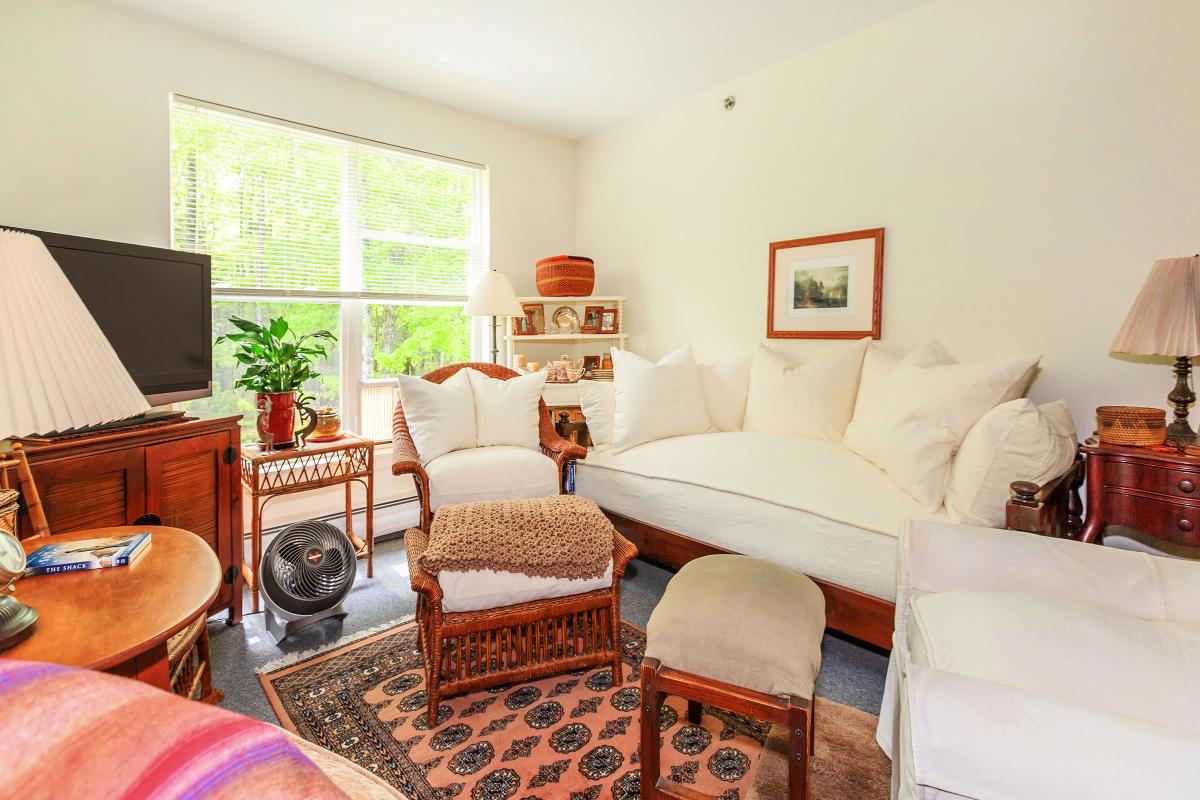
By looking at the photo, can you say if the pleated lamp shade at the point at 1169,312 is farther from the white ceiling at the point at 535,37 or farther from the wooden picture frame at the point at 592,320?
the wooden picture frame at the point at 592,320

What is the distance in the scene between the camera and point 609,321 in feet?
13.5

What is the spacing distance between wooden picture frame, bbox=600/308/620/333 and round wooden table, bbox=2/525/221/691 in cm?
303

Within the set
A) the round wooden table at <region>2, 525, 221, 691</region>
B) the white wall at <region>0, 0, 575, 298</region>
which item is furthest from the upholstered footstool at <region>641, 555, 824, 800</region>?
the white wall at <region>0, 0, 575, 298</region>

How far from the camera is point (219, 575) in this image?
49.8 inches

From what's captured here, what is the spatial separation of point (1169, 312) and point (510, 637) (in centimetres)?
240

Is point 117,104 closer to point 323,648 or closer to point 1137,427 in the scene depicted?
point 323,648

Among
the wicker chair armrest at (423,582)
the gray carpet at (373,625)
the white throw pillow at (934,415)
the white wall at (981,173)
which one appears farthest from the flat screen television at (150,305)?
the white throw pillow at (934,415)

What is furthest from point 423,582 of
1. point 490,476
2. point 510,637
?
point 490,476

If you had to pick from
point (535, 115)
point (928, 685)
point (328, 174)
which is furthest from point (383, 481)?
point (928, 685)

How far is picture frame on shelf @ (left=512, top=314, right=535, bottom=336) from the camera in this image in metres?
4.10

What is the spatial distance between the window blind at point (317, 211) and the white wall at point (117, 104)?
0.10 metres

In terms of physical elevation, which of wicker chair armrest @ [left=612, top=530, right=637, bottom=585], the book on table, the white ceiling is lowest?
wicker chair armrest @ [left=612, top=530, right=637, bottom=585]

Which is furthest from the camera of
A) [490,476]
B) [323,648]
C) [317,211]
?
[317,211]

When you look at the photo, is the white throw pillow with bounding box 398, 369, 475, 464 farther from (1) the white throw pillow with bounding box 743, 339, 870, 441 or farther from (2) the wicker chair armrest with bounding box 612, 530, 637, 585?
(1) the white throw pillow with bounding box 743, 339, 870, 441
